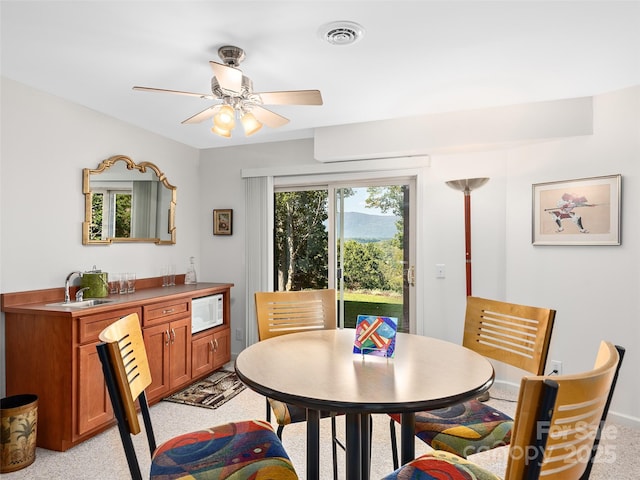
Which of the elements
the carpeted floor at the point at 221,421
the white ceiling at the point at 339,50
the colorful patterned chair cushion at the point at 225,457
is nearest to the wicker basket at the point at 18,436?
the carpeted floor at the point at 221,421

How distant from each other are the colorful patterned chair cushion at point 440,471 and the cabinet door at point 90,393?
81.9 inches

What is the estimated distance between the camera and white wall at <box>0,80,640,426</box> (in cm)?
272

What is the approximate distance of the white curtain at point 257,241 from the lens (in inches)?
167

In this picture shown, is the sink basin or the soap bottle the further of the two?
the soap bottle

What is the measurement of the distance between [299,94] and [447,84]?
3.88ft

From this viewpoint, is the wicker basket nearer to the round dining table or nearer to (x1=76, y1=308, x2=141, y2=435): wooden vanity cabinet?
(x1=76, y1=308, x2=141, y2=435): wooden vanity cabinet

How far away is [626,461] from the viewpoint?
2.35m

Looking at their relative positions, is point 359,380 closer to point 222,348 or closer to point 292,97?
point 292,97

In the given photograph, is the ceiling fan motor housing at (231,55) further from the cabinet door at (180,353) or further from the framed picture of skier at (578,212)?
the framed picture of skier at (578,212)

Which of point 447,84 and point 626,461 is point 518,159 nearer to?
point 447,84

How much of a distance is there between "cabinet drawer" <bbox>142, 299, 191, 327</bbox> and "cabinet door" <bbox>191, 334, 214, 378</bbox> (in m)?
0.36

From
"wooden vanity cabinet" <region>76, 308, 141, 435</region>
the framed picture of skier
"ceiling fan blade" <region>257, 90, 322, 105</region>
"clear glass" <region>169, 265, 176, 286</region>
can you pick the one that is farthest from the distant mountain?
"wooden vanity cabinet" <region>76, 308, 141, 435</region>

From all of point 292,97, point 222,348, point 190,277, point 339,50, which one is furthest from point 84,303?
point 339,50

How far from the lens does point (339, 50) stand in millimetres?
2230
